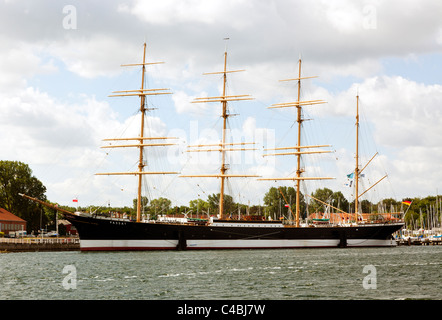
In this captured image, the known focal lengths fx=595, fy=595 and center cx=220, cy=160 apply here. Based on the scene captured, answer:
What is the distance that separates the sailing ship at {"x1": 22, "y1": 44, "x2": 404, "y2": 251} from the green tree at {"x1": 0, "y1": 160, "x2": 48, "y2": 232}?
121ft

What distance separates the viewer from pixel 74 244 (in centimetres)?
8244

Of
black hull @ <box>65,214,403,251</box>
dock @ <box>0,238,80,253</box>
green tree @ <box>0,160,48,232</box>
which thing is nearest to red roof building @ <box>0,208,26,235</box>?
green tree @ <box>0,160,48,232</box>

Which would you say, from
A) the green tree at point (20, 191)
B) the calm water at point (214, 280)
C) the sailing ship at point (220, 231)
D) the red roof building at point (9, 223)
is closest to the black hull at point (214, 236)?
the sailing ship at point (220, 231)

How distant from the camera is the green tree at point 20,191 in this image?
10881 centimetres

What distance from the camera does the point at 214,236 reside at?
7788cm

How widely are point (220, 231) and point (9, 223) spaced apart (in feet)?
135

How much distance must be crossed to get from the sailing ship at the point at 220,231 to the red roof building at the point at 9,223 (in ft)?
96.2

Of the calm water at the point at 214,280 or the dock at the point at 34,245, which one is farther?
the dock at the point at 34,245

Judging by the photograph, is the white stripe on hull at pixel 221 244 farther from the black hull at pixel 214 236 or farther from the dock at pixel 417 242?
the dock at pixel 417 242

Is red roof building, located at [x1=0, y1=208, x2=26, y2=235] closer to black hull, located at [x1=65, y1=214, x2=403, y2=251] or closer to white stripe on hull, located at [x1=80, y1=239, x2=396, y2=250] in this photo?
black hull, located at [x1=65, y1=214, x2=403, y2=251]

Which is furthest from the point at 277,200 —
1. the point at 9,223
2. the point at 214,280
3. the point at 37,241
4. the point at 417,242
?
the point at 214,280

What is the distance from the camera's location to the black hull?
2766 inches

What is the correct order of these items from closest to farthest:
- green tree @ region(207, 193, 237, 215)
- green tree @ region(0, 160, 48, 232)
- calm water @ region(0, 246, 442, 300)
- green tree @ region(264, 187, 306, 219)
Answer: calm water @ region(0, 246, 442, 300)
green tree @ region(207, 193, 237, 215)
green tree @ region(0, 160, 48, 232)
green tree @ region(264, 187, 306, 219)
